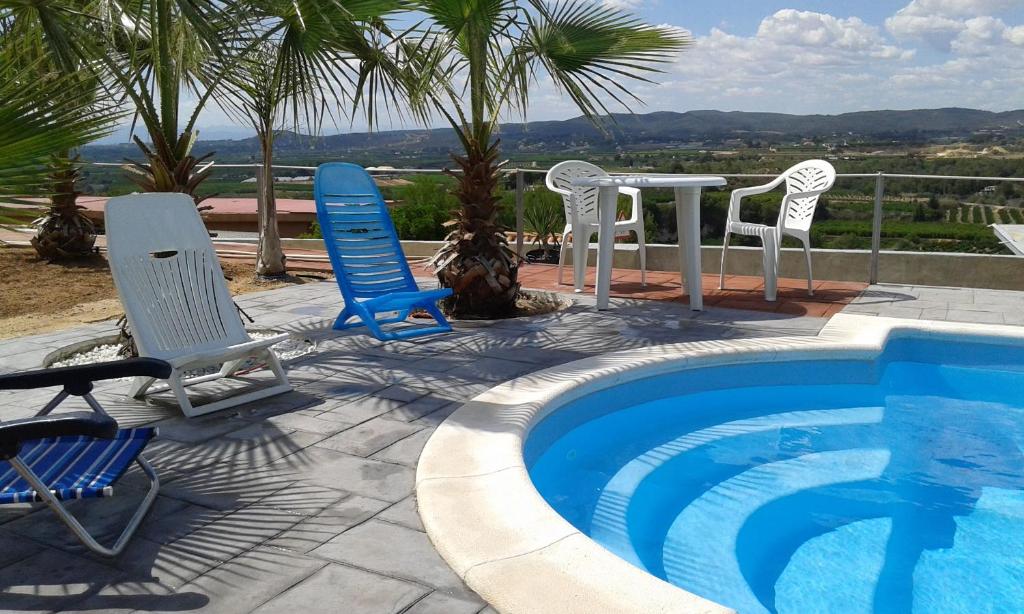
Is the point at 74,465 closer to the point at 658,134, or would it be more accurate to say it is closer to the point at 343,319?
the point at 343,319

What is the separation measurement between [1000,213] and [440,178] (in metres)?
7.84

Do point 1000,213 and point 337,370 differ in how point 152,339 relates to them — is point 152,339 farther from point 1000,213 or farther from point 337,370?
point 1000,213

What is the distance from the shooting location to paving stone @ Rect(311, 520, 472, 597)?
97.7 inches

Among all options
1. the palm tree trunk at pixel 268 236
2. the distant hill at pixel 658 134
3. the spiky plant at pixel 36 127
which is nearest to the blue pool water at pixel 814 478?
the distant hill at pixel 658 134

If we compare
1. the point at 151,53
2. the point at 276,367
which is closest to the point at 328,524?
the point at 276,367

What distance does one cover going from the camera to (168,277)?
4.49 m

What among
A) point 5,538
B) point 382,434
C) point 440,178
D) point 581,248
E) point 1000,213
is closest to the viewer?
point 5,538

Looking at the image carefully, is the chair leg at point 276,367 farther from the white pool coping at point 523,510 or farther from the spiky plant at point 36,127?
the spiky plant at point 36,127

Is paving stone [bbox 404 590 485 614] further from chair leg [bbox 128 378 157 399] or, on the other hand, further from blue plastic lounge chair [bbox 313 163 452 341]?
blue plastic lounge chair [bbox 313 163 452 341]

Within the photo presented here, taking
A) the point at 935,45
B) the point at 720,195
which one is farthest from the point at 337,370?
Result: the point at 935,45

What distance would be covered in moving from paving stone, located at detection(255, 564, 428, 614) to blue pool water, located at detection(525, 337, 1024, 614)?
117 centimetres

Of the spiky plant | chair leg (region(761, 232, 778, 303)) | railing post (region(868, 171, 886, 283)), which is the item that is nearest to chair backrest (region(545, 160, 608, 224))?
chair leg (region(761, 232, 778, 303))

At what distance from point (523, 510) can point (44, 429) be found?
1.49 m

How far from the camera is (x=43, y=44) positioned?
4.38 m
